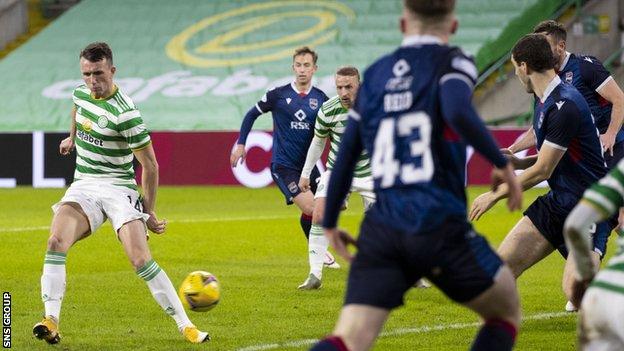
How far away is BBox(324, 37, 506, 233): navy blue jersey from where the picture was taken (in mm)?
4855

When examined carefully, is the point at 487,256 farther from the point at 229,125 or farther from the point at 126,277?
the point at 229,125

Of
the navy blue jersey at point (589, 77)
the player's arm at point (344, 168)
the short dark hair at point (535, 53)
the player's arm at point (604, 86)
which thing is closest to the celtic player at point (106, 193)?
the short dark hair at point (535, 53)

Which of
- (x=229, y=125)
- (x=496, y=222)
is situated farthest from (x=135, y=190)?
(x=229, y=125)

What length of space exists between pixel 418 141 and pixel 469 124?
0.21 m

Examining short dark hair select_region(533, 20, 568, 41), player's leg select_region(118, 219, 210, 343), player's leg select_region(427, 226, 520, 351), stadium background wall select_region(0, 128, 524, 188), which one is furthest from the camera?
stadium background wall select_region(0, 128, 524, 188)

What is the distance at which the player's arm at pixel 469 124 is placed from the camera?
4754 mm

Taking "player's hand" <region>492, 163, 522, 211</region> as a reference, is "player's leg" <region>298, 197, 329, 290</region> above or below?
below

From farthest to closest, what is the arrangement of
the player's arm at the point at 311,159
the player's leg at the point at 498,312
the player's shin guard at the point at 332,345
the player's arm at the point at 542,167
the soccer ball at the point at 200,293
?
1. the player's arm at the point at 311,159
2. the soccer ball at the point at 200,293
3. the player's arm at the point at 542,167
4. the player's leg at the point at 498,312
5. the player's shin guard at the point at 332,345

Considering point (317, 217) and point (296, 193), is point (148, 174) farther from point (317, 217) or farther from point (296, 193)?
point (296, 193)

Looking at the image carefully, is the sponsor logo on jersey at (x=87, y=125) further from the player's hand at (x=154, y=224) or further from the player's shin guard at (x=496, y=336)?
the player's shin guard at (x=496, y=336)

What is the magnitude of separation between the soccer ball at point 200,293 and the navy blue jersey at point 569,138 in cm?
227

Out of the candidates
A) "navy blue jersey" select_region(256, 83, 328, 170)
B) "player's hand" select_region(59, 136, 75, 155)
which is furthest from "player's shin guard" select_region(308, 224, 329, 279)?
"player's hand" select_region(59, 136, 75, 155)

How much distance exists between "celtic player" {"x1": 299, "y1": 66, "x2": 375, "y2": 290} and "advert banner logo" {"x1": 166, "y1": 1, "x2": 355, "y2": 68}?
15955 mm

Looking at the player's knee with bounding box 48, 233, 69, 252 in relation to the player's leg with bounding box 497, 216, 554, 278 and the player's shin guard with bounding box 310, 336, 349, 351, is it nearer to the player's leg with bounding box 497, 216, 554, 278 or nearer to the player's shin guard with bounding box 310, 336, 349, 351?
the player's leg with bounding box 497, 216, 554, 278
